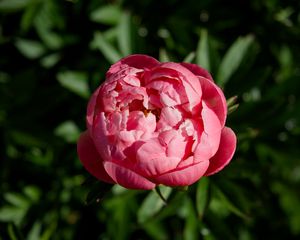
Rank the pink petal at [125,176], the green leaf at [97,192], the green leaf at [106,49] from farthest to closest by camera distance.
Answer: the green leaf at [106,49] → the green leaf at [97,192] → the pink petal at [125,176]

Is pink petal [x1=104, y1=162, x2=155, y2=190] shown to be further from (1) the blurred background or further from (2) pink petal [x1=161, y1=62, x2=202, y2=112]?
(1) the blurred background

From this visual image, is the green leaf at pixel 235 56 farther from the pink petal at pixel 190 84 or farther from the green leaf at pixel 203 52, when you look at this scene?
the pink petal at pixel 190 84

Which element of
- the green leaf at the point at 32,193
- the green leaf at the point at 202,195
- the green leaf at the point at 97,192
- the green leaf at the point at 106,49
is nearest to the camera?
the green leaf at the point at 97,192

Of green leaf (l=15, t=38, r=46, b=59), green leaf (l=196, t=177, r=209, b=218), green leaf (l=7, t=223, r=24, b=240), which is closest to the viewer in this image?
green leaf (l=196, t=177, r=209, b=218)

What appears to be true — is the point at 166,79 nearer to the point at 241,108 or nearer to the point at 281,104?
the point at 241,108

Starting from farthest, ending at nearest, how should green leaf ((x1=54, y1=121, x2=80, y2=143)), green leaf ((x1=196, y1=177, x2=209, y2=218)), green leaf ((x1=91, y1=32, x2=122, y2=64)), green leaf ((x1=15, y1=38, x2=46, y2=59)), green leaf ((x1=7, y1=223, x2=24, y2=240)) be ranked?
green leaf ((x1=15, y1=38, x2=46, y2=59))
green leaf ((x1=54, y1=121, x2=80, y2=143))
green leaf ((x1=91, y1=32, x2=122, y2=64))
green leaf ((x1=7, y1=223, x2=24, y2=240))
green leaf ((x1=196, y1=177, x2=209, y2=218))

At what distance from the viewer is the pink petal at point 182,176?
3.72 ft

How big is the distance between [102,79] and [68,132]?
208mm

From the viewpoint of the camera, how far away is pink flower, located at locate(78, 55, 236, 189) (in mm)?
1146

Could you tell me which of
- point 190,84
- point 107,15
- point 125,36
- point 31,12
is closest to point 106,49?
point 125,36

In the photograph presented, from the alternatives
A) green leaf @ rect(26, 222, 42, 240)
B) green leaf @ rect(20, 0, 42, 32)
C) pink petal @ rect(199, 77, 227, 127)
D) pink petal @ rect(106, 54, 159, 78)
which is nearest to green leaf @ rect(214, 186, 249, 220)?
pink petal @ rect(199, 77, 227, 127)

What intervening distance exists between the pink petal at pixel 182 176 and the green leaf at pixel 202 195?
28 centimetres

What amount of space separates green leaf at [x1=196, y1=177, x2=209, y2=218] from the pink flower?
0.22 meters

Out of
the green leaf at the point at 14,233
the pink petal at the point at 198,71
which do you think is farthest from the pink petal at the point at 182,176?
the green leaf at the point at 14,233
